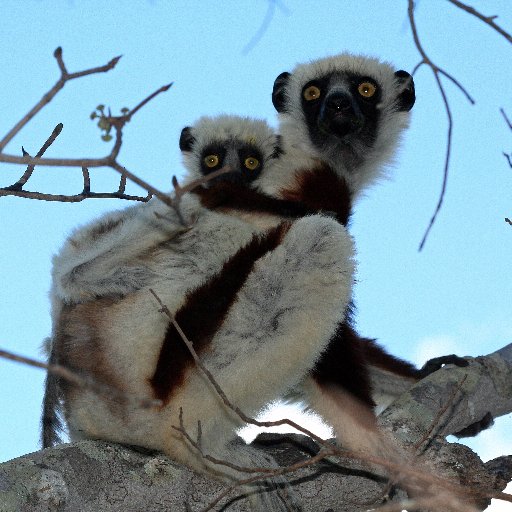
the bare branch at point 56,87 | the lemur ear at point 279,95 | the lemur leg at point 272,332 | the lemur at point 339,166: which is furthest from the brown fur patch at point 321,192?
the bare branch at point 56,87

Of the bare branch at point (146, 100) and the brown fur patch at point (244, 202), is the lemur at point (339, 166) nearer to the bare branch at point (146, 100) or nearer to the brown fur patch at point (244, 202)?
the brown fur patch at point (244, 202)

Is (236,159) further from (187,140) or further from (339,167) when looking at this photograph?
(339,167)

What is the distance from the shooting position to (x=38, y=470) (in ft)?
12.1

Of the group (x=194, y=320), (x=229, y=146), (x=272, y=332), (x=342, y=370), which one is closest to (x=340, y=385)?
(x=342, y=370)

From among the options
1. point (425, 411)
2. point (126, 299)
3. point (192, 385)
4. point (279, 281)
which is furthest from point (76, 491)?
point (425, 411)

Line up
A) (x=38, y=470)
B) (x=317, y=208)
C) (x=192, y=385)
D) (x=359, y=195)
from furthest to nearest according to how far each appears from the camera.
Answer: (x=359, y=195), (x=317, y=208), (x=192, y=385), (x=38, y=470)

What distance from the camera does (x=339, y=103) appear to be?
6.27 m

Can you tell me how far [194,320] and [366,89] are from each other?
3.18m

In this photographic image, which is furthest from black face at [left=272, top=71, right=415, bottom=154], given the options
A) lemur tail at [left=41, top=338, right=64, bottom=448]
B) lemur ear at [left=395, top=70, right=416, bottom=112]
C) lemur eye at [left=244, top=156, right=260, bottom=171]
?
lemur tail at [left=41, top=338, right=64, bottom=448]

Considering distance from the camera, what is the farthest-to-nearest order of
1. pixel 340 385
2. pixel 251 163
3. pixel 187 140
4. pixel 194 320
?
1. pixel 187 140
2. pixel 251 163
3. pixel 340 385
4. pixel 194 320

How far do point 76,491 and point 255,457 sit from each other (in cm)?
116

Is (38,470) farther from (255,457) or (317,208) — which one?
(317,208)

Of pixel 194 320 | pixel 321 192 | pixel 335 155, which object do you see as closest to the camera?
pixel 194 320

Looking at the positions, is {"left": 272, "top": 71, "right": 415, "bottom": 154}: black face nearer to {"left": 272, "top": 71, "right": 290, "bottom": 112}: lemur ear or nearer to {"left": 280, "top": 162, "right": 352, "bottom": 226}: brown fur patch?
{"left": 272, "top": 71, "right": 290, "bottom": 112}: lemur ear
